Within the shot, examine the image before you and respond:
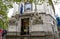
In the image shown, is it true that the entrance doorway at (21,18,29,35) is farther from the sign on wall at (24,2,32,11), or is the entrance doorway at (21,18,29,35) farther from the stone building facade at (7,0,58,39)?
the sign on wall at (24,2,32,11)

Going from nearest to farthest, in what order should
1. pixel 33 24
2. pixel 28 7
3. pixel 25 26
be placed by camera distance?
1. pixel 33 24
2. pixel 25 26
3. pixel 28 7

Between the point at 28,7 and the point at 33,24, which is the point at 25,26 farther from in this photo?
the point at 28,7

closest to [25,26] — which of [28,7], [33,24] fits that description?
[33,24]

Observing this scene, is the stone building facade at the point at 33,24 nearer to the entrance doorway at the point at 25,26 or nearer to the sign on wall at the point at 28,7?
the entrance doorway at the point at 25,26

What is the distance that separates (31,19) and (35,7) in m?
1.33

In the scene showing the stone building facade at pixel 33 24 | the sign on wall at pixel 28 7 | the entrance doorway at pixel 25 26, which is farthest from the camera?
A: the sign on wall at pixel 28 7

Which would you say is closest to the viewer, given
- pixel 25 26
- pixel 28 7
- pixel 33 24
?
pixel 33 24

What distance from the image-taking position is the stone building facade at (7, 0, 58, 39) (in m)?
16.4

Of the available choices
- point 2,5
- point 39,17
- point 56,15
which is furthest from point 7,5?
point 56,15

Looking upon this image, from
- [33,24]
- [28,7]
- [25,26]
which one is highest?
[28,7]

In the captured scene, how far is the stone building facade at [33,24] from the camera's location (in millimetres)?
16406

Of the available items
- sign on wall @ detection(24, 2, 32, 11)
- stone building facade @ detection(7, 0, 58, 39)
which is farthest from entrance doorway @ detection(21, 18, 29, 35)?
sign on wall @ detection(24, 2, 32, 11)

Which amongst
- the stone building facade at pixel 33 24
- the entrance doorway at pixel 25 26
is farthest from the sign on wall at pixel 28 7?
the entrance doorway at pixel 25 26

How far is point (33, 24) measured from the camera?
17031 millimetres
